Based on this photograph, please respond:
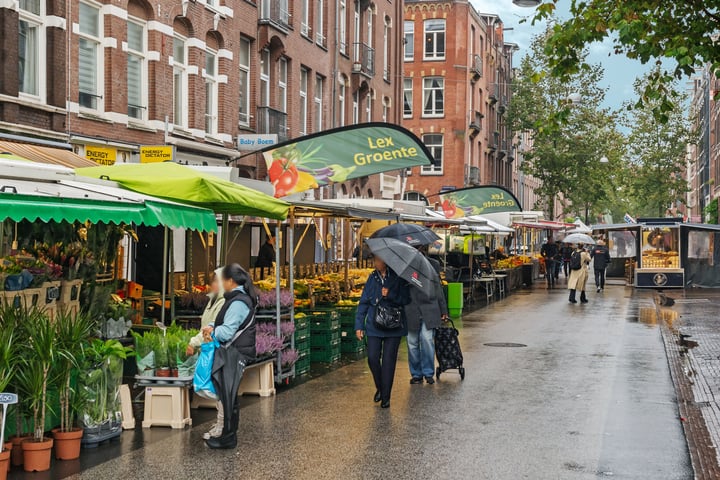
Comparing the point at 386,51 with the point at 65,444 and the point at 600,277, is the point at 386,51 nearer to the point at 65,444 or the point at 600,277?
the point at 600,277

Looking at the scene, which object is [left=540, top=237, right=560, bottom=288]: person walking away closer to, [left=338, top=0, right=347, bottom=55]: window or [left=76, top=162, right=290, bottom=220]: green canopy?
[left=338, top=0, right=347, bottom=55]: window

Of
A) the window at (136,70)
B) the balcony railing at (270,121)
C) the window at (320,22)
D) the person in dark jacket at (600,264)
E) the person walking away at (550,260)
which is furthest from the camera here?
the person walking away at (550,260)

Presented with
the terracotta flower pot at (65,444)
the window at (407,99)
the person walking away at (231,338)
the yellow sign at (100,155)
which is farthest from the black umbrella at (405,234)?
the window at (407,99)

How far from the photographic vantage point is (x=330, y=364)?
1455 cm

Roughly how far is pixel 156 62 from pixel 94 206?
15.7 meters

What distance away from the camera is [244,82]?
29500 millimetres

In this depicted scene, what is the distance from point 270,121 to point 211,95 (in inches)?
128

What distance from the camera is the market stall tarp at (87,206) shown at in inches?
301

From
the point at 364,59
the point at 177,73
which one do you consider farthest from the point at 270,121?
the point at 364,59

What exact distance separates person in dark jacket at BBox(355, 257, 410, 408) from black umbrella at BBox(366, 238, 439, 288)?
12 cm

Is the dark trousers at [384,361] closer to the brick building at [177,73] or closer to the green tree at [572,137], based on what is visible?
the brick building at [177,73]

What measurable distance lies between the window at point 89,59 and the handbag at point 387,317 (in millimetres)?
11923

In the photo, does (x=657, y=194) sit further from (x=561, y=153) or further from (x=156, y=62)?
(x=156, y=62)

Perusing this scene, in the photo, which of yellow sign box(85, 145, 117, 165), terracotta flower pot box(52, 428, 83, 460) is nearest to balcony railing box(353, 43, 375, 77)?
yellow sign box(85, 145, 117, 165)
